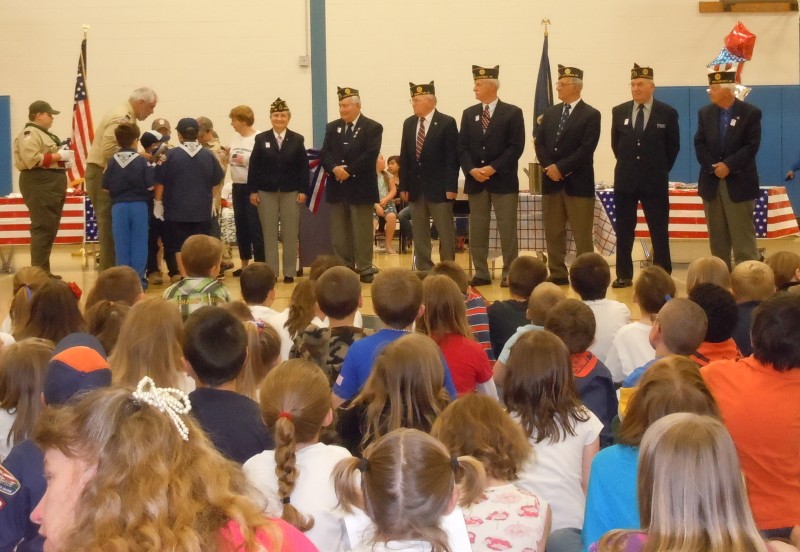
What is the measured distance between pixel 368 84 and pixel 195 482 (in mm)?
11231

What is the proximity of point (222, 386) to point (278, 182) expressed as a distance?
5.52 metres

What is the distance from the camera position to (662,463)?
1817 mm

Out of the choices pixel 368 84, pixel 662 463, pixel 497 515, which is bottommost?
pixel 497 515

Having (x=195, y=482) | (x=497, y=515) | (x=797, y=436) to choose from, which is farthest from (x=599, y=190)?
(x=195, y=482)

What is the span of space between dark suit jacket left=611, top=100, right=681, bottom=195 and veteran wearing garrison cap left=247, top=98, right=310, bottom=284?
8.36 feet

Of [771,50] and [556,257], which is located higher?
[771,50]

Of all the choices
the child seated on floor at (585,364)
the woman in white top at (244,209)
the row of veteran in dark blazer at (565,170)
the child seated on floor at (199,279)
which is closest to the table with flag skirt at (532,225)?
the row of veteran in dark blazer at (565,170)

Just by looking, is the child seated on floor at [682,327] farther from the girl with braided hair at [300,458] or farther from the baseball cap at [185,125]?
the baseball cap at [185,125]

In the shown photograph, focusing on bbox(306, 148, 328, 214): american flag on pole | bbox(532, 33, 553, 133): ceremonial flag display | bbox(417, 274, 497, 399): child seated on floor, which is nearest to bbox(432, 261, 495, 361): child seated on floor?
bbox(417, 274, 497, 399): child seated on floor

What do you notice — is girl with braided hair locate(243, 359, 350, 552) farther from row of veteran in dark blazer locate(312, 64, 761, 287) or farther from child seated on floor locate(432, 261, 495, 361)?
row of veteran in dark blazer locate(312, 64, 761, 287)

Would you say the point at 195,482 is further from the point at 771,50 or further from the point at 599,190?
the point at 771,50

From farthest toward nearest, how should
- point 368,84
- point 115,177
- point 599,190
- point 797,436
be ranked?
point 368,84, point 599,190, point 115,177, point 797,436

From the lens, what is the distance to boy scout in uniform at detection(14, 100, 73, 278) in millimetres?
8484

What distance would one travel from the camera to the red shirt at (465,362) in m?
3.89
